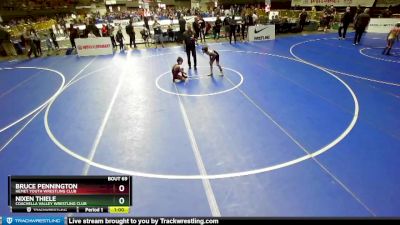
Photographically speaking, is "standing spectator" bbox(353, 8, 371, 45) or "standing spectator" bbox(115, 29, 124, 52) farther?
"standing spectator" bbox(115, 29, 124, 52)

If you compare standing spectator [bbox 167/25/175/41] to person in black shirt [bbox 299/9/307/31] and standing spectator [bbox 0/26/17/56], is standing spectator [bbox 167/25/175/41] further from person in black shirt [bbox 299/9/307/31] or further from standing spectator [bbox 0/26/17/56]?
standing spectator [bbox 0/26/17/56]

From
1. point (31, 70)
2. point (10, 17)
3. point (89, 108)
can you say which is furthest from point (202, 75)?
point (10, 17)

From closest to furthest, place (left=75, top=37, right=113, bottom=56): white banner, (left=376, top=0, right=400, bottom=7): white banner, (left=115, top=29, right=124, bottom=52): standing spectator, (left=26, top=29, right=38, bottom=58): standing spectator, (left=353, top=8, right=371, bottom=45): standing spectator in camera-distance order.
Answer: (left=353, top=8, right=371, bottom=45): standing spectator, (left=75, top=37, right=113, bottom=56): white banner, (left=26, top=29, right=38, bottom=58): standing spectator, (left=115, top=29, right=124, bottom=52): standing spectator, (left=376, top=0, right=400, bottom=7): white banner

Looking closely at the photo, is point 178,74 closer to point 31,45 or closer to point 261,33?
point 261,33

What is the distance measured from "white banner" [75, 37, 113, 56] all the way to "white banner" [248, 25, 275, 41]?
10880mm

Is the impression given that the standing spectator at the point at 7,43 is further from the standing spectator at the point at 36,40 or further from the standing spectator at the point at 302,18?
the standing spectator at the point at 302,18

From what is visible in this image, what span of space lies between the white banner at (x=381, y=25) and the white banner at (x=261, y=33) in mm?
9174

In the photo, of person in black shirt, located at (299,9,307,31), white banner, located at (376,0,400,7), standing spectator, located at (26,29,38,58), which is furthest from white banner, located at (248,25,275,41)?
white banner, located at (376,0,400,7)

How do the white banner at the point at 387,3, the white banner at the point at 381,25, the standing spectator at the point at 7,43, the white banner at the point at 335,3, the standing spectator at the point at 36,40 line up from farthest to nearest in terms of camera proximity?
the white banner at the point at 335,3 → the white banner at the point at 387,3 → the white banner at the point at 381,25 → the standing spectator at the point at 7,43 → the standing spectator at the point at 36,40

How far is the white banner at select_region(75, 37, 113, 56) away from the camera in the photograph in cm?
1884

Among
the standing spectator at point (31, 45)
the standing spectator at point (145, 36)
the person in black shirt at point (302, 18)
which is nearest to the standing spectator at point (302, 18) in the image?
the person in black shirt at point (302, 18)

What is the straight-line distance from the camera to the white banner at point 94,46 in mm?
18844

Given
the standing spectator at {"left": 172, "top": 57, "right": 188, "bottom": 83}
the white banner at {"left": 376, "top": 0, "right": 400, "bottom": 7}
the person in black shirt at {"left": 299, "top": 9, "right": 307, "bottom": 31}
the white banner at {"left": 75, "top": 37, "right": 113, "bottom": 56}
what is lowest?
the standing spectator at {"left": 172, "top": 57, "right": 188, "bottom": 83}

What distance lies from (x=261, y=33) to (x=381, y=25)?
34.8ft
